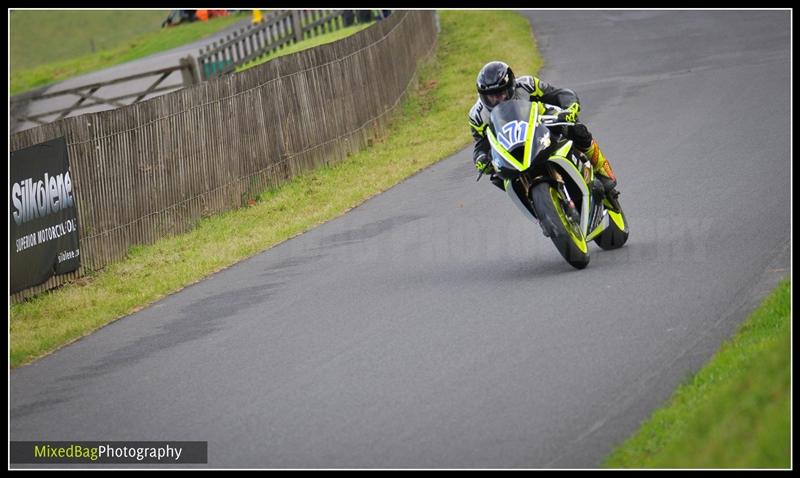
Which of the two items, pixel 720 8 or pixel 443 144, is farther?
pixel 720 8

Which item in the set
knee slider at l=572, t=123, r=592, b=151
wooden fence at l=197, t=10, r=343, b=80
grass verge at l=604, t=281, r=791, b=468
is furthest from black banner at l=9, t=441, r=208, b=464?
wooden fence at l=197, t=10, r=343, b=80

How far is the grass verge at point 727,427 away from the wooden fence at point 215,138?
27.4 ft

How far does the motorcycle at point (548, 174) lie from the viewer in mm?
10344

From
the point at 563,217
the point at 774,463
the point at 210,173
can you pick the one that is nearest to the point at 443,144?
the point at 210,173

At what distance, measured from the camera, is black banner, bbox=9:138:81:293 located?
1287cm

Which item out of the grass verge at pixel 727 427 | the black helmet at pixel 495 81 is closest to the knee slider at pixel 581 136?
the black helmet at pixel 495 81

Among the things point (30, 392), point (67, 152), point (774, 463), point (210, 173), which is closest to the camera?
point (774, 463)

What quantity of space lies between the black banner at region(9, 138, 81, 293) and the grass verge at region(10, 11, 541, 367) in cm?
28

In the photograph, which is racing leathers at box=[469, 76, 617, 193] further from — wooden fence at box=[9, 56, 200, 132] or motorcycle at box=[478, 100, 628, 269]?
wooden fence at box=[9, 56, 200, 132]

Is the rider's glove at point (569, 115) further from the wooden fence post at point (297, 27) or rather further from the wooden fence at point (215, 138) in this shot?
the wooden fence post at point (297, 27)

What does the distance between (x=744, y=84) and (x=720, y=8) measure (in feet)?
36.1

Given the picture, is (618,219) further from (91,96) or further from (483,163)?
(91,96)

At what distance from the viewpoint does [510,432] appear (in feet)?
23.0

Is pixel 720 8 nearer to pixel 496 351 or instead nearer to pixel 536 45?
pixel 536 45
